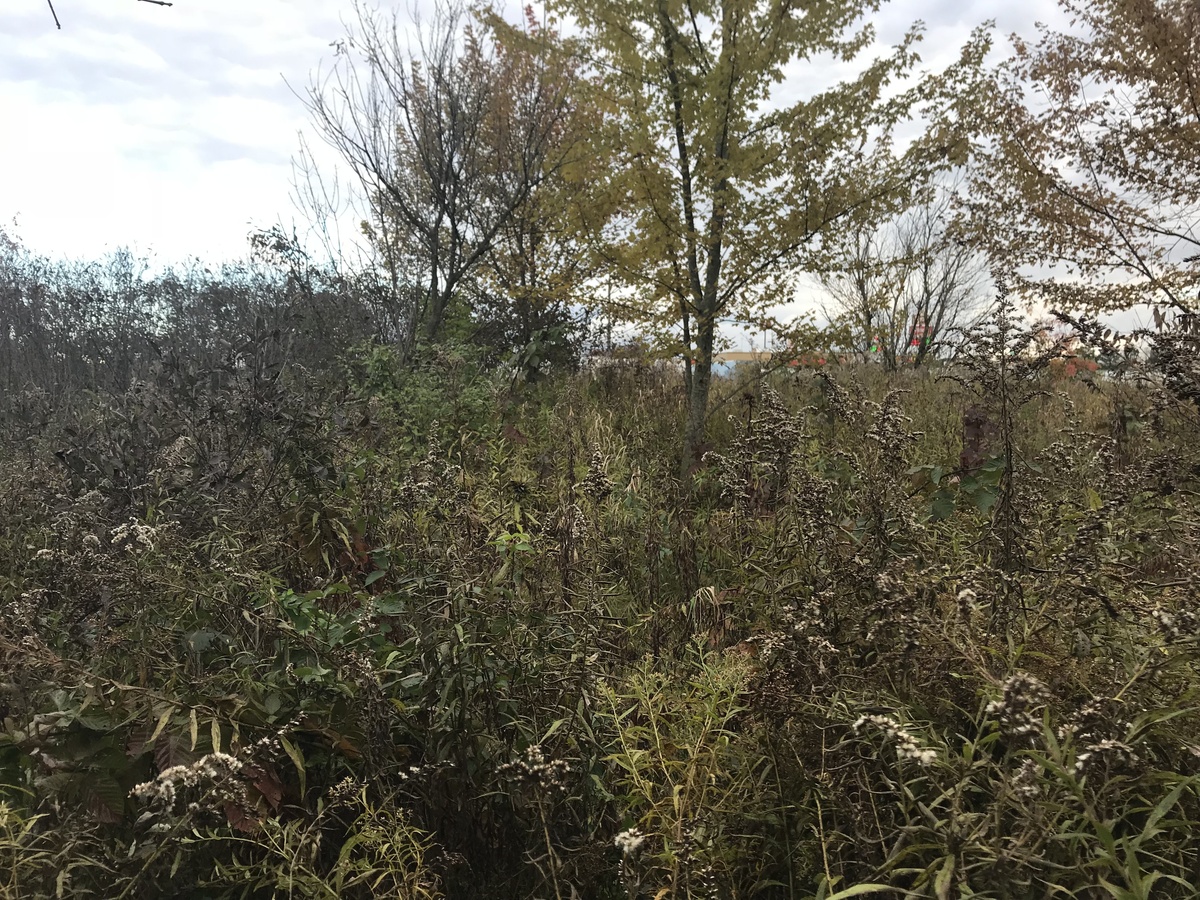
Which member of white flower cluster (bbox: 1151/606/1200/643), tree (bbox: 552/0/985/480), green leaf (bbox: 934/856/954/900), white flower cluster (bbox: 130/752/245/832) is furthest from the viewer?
tree (bbox: 552/0/985/480)

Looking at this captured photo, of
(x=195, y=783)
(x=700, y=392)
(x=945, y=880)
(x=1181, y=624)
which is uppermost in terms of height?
(x=700, y=392)

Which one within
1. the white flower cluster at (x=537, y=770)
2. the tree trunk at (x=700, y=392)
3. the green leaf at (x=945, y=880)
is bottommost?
the green leaf at (x=945, y=880)

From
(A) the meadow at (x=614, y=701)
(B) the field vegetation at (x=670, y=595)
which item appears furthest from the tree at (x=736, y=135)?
(A) the meadow at (x=614, y=701)

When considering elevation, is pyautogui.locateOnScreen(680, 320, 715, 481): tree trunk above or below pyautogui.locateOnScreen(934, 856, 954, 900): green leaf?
above

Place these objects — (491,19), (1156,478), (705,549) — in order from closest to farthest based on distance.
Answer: (1156,478), (705,549), (491,19)

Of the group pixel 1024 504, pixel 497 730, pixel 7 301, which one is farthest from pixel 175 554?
pixel 7 301

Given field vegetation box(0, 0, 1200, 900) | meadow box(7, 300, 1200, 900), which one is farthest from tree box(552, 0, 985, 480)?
meadow box(7, 300, 1200, 900)

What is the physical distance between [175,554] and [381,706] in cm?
127

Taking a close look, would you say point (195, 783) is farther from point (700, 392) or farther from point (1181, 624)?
point (700, 392)

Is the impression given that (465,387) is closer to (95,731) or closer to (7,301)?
(95,731)

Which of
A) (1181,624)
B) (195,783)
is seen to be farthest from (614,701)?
(1181,624)

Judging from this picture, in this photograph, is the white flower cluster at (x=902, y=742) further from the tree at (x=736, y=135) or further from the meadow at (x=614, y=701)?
the tree at (x=736, y=135)

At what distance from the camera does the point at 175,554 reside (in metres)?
2.37

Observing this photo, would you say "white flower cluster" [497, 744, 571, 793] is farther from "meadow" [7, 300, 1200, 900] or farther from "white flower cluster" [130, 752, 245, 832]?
"white flower cluster" [130, 752, 245, 832]
